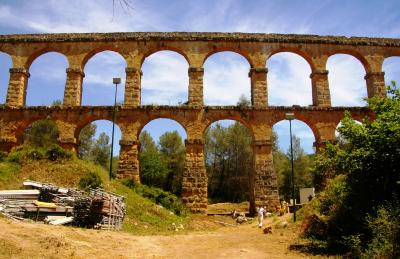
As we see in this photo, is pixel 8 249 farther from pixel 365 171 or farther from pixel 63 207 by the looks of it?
pixel 365 171

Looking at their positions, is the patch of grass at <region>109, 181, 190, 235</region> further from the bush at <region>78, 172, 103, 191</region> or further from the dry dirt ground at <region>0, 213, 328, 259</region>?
the dry dirt ground at <region>0, 213, 328, 259</region>

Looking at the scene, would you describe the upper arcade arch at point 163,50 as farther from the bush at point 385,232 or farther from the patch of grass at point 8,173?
the bush at point 385,232

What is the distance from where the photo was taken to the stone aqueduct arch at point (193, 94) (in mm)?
22719

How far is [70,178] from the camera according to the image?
18234mm

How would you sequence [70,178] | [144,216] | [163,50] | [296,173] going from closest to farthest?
[144,216] < [70,178] < [163,50] < [296,173]

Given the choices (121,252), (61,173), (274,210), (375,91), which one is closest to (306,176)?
(375,91)

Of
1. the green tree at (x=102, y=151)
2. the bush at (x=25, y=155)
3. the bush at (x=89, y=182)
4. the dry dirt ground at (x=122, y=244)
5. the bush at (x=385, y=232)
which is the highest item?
the green tree at (x=102, y=151)

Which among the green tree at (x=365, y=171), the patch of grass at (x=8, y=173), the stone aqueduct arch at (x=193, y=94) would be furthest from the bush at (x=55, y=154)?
the green tree at (x=365, y=171)

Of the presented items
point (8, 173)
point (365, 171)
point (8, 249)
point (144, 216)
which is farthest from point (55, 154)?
point (365, 171)

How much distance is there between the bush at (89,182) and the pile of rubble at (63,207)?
6.99 ft

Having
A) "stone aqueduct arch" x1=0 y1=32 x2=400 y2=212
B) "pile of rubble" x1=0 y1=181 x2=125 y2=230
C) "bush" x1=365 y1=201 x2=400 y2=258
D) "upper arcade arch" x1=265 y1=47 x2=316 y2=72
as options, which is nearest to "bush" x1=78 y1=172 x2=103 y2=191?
"pile of rubble" x1=0 y1=181 x2=125 y2=230

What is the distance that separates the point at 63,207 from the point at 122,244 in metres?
3.58

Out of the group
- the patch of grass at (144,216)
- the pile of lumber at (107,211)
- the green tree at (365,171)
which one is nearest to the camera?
the green tree at (365,171)

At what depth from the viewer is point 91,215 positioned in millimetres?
13805
